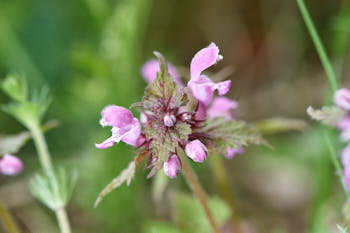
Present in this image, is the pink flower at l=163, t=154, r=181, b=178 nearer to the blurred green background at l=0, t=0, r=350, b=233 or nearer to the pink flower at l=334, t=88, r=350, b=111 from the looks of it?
the pink flower at l=334, t=88, r=350, b=111

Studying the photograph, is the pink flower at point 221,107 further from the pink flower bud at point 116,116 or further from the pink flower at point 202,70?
the pink flower bud at point 116,116

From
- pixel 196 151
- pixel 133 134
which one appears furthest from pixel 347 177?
pixel 133 134

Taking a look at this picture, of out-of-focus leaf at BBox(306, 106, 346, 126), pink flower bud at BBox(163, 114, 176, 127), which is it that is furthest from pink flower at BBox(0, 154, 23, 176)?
out-of-focus leaf at BBox(306, 106, 346, 126)

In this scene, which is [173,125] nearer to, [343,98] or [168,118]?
[168,118]

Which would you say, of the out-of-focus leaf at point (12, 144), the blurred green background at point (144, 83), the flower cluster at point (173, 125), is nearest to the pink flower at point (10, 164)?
the out-of-focus leaf at point (12, 144)

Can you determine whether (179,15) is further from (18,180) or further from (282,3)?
(18,180)

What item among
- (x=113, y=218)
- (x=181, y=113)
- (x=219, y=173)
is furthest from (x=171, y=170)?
(x=113, y=218)

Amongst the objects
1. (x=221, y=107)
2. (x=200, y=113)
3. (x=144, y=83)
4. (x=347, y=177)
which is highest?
(x=144, y=83)
